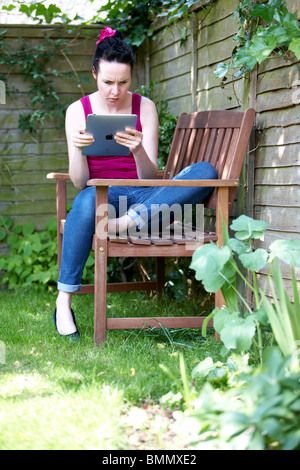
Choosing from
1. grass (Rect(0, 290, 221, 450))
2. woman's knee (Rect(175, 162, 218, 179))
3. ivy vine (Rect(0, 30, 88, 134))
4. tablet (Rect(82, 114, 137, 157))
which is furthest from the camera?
ivy vine (Rect(0, 30, 88, 134))

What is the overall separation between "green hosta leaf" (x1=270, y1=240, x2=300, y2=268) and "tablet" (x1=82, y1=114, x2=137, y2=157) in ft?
3.19

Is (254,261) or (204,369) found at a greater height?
(254,261)

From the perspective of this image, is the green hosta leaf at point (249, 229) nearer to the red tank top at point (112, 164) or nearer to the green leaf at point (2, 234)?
the red tank top at point (112, 164)

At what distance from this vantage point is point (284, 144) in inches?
99.0

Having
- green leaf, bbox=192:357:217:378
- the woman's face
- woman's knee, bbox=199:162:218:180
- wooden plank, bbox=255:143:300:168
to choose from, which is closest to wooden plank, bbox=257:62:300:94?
wooden plank, bbox=255:143:300:168

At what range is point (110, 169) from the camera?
302cm

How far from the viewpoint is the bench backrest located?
2.61 meters

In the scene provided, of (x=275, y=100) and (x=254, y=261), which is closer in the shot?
(x=254, y=261)

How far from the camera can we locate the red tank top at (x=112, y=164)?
3.00m

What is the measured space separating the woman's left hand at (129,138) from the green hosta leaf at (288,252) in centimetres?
101

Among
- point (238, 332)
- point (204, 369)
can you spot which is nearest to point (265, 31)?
point (238, 332)

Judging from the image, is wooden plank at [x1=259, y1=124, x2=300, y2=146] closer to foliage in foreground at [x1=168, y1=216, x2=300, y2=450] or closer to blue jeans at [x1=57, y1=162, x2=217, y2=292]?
blue jeans at [x1=57, y1=162, x2=217, y2=292]

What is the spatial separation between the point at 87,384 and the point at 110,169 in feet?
4.40

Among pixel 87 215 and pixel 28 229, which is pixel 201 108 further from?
pixel 28 229
